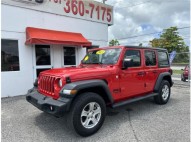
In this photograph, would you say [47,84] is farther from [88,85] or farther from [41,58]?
[41,58]

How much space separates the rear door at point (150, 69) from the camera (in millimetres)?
4930

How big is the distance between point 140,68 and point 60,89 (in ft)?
8.07

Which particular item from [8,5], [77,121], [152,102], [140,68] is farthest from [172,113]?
[8,5]

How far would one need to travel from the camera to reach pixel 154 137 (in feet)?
10.9

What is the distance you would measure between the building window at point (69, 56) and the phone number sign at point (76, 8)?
1.77m

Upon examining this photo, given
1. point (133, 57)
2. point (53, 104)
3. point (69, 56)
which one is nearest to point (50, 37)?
point (69, 56)

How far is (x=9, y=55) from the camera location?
273 inches

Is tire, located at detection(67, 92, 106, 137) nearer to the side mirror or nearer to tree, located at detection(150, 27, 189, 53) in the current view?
the side mirror

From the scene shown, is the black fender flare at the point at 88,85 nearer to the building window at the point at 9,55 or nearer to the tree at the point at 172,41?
the building window at the point at 9,55

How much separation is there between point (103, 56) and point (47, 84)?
1713mm

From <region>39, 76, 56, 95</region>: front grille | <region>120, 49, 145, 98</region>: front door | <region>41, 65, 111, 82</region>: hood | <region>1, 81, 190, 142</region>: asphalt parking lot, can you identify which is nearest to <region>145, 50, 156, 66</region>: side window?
<region>120, 49, 145, 98</region>: front door

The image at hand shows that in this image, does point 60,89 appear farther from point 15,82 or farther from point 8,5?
point 8,5

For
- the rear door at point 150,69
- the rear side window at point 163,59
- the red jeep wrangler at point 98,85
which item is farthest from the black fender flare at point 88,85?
the rear side window at point 163,59

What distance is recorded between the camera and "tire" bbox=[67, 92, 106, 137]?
321 centimetres
